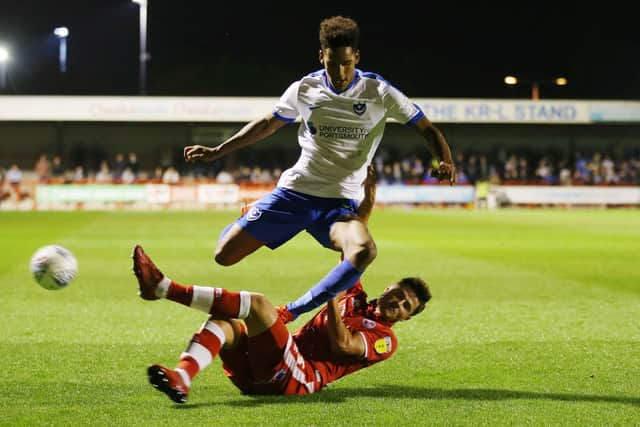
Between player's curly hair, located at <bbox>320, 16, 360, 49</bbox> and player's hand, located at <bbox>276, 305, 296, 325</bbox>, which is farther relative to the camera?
player's curly hair, located at <bbox>320, 16, 360, 49</bbox>

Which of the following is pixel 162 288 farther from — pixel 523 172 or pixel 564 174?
pixel 564 174

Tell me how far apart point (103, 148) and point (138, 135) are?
1.86 metres

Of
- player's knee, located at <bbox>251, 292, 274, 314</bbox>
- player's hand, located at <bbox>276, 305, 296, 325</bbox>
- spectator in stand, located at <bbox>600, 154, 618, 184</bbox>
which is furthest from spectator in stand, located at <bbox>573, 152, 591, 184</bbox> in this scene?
player's knee, located at <bbox>251, 292, 274, 314</bbox>

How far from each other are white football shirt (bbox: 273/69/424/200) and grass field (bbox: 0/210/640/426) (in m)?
1.40

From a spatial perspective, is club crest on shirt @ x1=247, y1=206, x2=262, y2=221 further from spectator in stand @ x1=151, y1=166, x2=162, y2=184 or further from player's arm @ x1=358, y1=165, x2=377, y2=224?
spectator in stand @ x1=151, y1=166, x2=162, y2=184

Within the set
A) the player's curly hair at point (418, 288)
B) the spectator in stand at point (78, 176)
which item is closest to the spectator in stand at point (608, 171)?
the spectator in stand at point (78, 176)

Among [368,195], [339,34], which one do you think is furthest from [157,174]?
[339,34]

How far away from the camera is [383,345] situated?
19.1ft

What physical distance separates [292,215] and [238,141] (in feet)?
2.20

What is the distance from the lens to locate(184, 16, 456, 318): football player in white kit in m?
6.72

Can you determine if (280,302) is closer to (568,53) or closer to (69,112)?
(69,112)

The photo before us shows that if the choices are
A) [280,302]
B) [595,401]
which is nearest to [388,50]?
[280,302]

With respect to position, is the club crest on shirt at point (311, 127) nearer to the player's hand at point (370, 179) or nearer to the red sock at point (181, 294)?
the player's hand at point (370, 179)

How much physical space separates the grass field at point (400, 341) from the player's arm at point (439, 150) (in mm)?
1383
